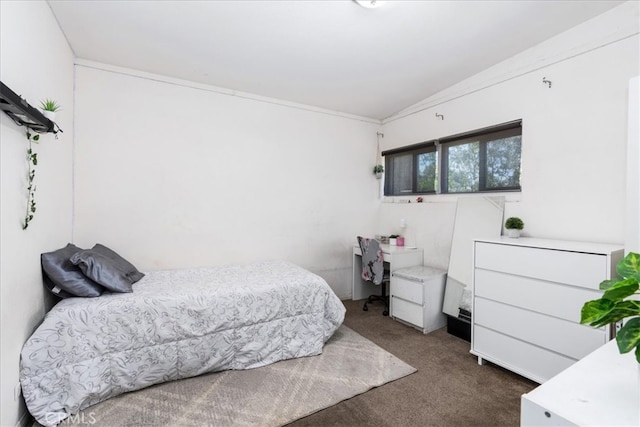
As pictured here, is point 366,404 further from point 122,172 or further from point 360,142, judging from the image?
point 360,142

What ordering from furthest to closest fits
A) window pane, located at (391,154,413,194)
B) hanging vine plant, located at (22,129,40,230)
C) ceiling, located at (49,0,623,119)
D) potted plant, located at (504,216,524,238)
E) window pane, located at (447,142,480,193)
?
window pane, located at (391,154,413,194) → window pane, located at (447,142,480,193) → potted plant, located at (504,216,524,238) → ceiling, located at (49,0,623,119) → hanging vine plant, located at (22,129,40,230)

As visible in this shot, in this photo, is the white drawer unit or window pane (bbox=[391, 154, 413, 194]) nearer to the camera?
the white drawer unit

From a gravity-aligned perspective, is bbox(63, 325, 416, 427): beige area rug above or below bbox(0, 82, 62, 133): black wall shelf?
below

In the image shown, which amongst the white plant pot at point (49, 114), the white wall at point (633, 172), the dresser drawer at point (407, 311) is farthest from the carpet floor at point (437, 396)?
the white plant pot at point (49, 114)

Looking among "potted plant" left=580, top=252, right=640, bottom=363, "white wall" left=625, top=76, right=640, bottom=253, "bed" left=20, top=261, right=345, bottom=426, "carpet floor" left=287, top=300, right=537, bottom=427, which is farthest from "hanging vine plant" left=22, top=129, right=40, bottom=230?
"white wall" left=625, top=76, right=640, bottom=253

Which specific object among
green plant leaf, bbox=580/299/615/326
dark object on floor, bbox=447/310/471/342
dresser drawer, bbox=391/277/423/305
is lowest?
dark object on floor, bbox=447/310/471/342

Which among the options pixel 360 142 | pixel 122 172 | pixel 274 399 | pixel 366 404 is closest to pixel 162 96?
pixel 122 172

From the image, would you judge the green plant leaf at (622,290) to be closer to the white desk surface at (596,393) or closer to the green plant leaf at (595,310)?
the green plant leaf at (595,310)

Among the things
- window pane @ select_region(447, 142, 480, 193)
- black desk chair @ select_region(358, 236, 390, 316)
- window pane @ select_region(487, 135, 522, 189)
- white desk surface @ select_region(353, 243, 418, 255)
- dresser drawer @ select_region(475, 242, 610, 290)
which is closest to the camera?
dresser drawer @ select_region(475, 242, 610, 290)

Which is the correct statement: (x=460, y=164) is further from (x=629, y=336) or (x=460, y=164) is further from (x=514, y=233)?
(x=629, y=336)

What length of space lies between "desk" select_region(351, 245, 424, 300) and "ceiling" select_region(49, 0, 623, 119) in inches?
75.0

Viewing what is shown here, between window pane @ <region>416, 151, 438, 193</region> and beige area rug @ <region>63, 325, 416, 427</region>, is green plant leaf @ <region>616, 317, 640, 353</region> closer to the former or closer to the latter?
beige area rug @ <region>63, 325, 416, 427</region>

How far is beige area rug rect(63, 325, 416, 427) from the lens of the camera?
1782mm

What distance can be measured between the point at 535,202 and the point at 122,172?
378cm
